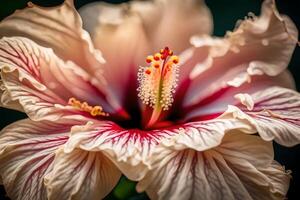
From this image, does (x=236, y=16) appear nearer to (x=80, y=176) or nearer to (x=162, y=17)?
(x=162, y=17)

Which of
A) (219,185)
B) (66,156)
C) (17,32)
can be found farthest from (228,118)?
(17,32)

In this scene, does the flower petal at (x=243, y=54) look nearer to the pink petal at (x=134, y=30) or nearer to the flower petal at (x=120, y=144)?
the pink petal at (x=134, y=30)

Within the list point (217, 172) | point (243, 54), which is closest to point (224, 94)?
point (243, 54)

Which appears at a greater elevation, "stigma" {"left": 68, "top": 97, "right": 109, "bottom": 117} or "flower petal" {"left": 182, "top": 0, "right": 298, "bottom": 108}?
"flower petal" {"left": 182, "top": 0, "right": 298, "bottom": 108}

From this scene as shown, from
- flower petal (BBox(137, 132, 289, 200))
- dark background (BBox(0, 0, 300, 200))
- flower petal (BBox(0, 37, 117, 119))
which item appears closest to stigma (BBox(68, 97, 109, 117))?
flower petal (BBox(0, 37, 117, 119))

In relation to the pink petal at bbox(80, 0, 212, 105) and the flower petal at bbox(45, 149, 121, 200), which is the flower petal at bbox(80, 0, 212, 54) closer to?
the pink petal at bbox(80, 0, 212, 105)
